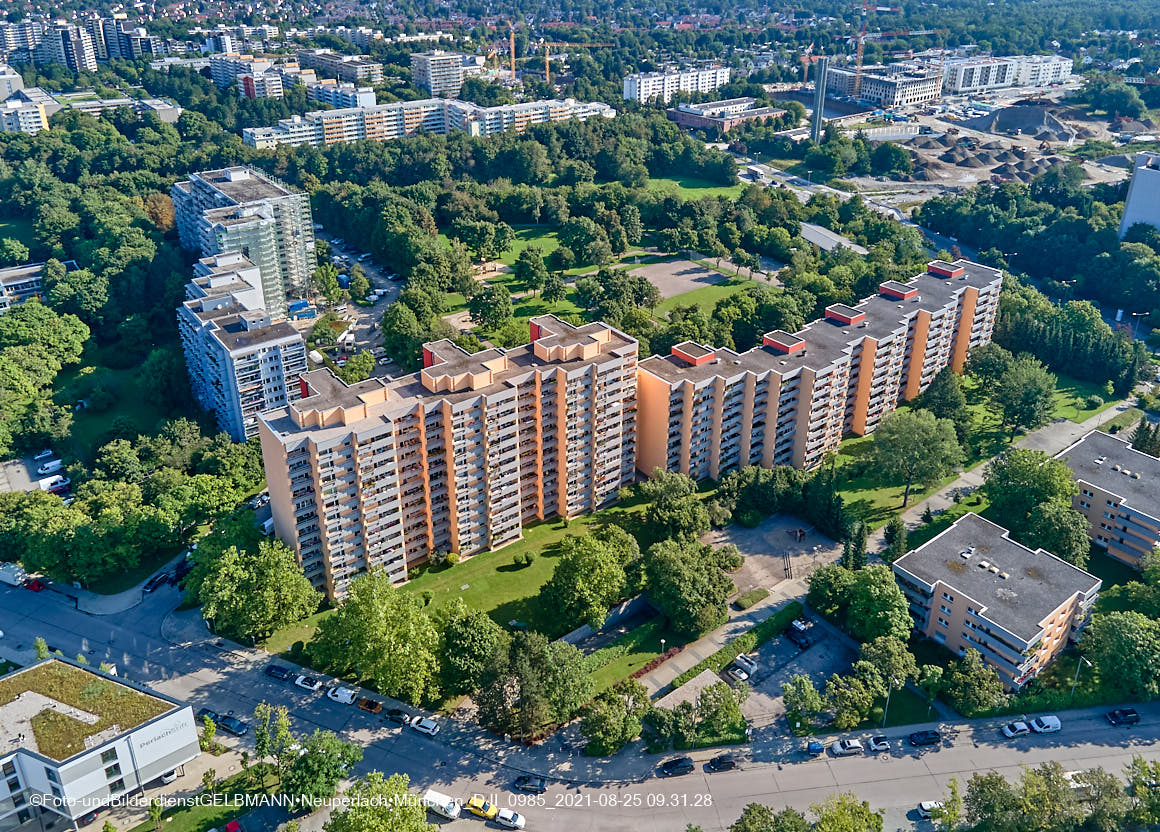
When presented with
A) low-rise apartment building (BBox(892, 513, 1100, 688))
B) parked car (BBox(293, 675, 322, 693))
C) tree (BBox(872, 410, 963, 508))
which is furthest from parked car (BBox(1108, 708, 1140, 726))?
parked car (BBox(293, 675, 322, 693))

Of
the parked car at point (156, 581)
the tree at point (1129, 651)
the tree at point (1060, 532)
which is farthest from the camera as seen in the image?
the parked car at point (156, 581)


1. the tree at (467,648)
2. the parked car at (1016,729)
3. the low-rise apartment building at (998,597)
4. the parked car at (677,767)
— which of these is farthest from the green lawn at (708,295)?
the parked car at (677,767)

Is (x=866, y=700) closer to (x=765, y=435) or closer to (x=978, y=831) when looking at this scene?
(x=978, y=831)

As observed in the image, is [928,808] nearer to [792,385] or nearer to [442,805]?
[442,805]

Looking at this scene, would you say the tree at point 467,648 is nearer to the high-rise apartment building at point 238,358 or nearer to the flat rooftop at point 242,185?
the high-rise apartment building at point 238,358

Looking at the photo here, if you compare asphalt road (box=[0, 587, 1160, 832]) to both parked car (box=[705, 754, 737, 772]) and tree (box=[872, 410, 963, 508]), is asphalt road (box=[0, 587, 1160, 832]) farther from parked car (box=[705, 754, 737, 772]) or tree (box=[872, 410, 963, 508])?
tree (box=[872, 410, 963, 508])

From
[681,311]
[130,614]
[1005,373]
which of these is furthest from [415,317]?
[1005,373]
